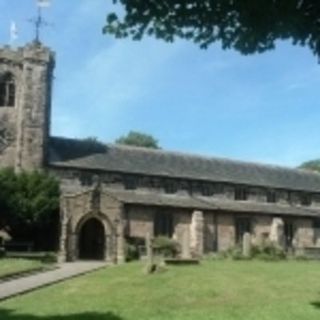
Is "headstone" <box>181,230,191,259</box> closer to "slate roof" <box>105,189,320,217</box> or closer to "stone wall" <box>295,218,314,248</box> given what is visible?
"slate roof" <box>105,189,320,217</box>

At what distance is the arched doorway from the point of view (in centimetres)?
4456

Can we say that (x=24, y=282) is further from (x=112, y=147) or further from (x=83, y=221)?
(x=112, y=147)

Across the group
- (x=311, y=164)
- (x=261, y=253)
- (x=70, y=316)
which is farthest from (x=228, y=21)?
(x=311, y=164)

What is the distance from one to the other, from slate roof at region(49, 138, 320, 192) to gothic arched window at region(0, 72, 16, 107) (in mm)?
4657

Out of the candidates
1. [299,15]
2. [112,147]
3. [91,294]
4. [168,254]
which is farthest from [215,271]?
[112,147]

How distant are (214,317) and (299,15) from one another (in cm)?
927

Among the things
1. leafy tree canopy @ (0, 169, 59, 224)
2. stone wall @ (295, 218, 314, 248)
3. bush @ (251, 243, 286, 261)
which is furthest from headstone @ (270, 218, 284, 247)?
leafy tree canopy @ (0, 169, 59, 224)

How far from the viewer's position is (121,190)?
49.6m

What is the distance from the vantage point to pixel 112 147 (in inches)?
2108

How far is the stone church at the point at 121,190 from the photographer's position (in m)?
43.1

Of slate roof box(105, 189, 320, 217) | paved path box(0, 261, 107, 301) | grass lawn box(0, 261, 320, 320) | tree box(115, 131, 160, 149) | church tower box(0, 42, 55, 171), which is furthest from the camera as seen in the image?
tree box(115, 131, 160, 149)

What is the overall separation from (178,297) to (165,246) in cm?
2175

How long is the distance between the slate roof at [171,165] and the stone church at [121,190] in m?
0.10

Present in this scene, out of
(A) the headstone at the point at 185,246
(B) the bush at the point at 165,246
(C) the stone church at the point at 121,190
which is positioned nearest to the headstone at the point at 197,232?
(C) the stone church at the point at 121,190
